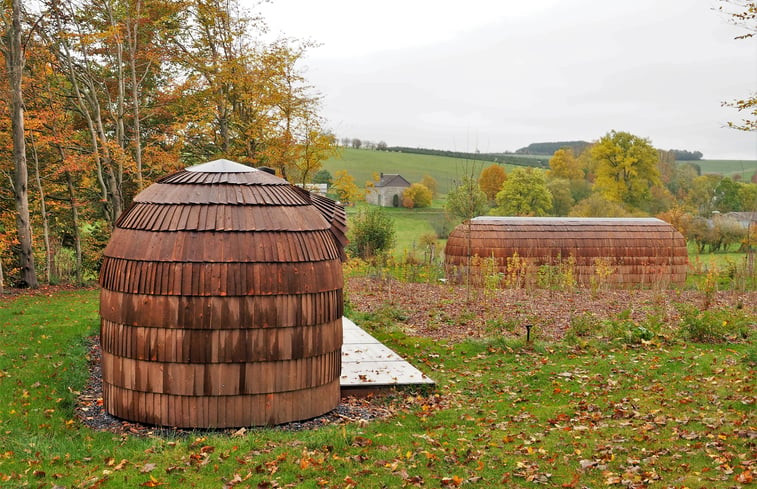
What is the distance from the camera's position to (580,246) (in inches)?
1082

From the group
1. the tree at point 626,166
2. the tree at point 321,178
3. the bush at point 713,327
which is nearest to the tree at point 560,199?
the tree at point 626,166

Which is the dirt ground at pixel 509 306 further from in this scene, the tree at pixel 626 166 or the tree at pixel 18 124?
the tree at pixel 626 166

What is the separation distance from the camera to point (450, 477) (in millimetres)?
7266

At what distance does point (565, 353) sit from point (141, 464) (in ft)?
27.9

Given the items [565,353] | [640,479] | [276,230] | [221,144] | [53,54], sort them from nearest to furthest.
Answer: [640,479]
[276,230]
[565,353]
[53,54]
[221,144]

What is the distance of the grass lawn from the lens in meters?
7.18

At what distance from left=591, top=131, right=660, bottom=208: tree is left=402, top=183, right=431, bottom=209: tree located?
16.9 m

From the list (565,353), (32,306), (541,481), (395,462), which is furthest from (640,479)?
(32,306)

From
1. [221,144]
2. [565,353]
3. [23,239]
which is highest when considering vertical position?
[221,144]

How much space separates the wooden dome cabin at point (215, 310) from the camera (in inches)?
343

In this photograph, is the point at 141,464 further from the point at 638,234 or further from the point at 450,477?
the point at 638,234

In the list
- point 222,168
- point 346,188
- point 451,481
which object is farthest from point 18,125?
point 451,481

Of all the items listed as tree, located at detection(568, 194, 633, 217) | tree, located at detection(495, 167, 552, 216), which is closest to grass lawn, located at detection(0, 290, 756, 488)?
tree, located at detection(568, 194, 633, 217)

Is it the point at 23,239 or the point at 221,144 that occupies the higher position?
the point at 221,144
